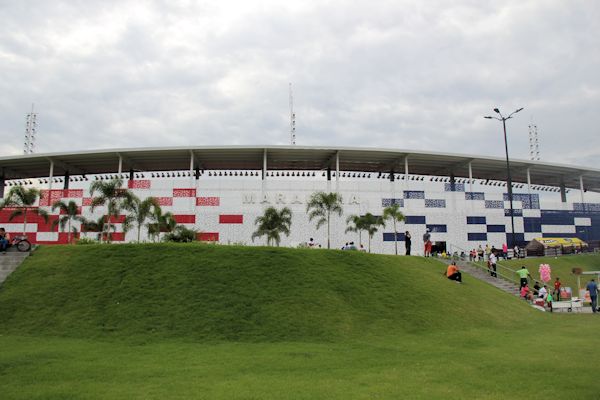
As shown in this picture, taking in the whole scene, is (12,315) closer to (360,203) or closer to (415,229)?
(360,203)

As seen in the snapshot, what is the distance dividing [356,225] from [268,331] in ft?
74.6

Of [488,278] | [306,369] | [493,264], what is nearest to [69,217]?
[488,278]

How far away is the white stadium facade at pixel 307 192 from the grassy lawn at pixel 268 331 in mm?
15981

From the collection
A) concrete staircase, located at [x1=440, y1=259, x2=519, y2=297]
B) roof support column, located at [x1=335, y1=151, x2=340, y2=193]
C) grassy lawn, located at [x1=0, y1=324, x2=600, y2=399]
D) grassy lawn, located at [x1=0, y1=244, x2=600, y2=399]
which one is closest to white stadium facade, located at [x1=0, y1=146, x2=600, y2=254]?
roof support column, located at [x1=335, y1=151, x2=340, y2=193]

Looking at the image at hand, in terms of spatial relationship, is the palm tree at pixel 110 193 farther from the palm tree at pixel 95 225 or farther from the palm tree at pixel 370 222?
the palm tree at pixel 370 222

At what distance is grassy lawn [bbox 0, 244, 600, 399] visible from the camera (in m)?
8.61

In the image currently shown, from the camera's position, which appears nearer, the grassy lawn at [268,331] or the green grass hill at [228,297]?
the grassy lawn at [268,331]

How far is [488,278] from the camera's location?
1048 inches

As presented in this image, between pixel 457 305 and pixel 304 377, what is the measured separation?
11.0 m

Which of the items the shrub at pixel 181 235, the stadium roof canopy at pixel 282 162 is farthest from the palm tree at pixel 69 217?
the shrub at pixel 181 235

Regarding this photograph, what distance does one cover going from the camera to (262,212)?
3769cm

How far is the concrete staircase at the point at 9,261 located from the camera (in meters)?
17.9

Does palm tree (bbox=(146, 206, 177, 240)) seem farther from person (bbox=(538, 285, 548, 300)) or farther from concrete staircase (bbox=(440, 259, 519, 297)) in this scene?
person (bbox=(538, 285, 548, 300))

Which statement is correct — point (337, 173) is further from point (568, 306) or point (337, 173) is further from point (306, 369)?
point (306, 369)
